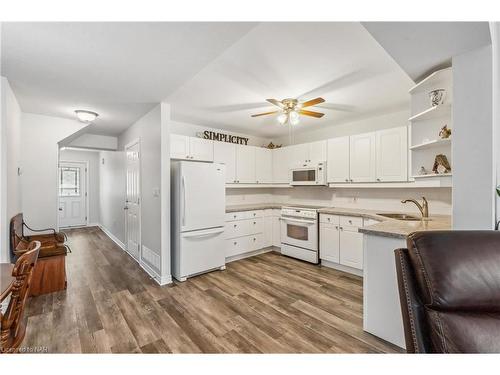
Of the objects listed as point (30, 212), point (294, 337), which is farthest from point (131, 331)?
point (30, 212)

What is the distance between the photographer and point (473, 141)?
136 cm

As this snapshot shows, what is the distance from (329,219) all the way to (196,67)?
9.08 ft

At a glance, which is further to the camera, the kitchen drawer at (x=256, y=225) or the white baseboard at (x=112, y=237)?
the white baseboard at (x=112, y=237)

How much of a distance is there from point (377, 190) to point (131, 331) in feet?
12.1

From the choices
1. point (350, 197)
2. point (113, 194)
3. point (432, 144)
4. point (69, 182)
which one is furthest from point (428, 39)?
point (69, 182)

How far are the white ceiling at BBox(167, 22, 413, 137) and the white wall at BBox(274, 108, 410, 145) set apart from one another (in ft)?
0.61

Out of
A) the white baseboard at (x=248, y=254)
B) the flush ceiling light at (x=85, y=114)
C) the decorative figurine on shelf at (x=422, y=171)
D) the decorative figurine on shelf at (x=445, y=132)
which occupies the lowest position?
the white baseboard at (x=248, y=254)

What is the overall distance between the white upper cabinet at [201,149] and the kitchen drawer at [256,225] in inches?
53.3

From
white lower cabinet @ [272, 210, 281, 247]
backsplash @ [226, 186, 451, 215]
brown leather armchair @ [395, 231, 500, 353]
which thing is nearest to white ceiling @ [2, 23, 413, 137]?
backsplash @ [226, 186, 451, 215]

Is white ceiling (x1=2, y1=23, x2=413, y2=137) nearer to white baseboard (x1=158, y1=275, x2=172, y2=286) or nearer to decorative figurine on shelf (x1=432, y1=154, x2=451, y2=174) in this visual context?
decorative figurine on shelf (x1=432, y1=154, x2=451, y2=174)

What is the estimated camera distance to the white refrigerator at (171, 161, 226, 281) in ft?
9.93

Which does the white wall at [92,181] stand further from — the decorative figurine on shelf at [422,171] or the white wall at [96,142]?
the decorative figurine on shelf at [422,171]

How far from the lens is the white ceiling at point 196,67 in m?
1.58

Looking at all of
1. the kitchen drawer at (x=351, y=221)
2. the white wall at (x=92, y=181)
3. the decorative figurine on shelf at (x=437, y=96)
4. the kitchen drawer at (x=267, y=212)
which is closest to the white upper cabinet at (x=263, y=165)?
the kitchen drawer at (x=267, y=212)
